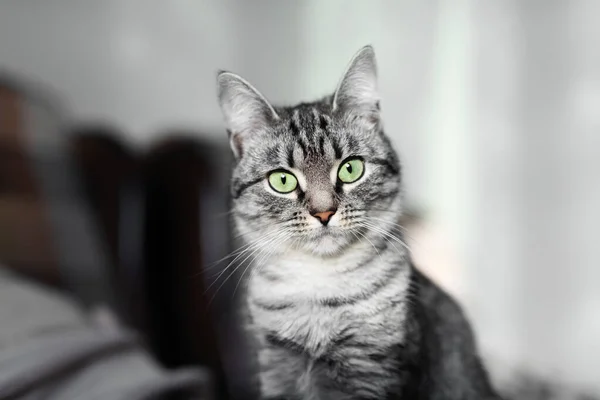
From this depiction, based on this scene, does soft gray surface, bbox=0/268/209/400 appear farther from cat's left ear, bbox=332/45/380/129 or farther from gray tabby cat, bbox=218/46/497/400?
cat's left ear, bbox=332/45/380/129

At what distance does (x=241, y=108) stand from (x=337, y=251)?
13 cm

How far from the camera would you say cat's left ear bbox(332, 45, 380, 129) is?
0.45m

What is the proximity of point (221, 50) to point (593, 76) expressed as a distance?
0.44m

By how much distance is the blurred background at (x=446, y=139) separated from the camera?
1.86 ft

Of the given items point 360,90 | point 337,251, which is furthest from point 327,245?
point 360,90

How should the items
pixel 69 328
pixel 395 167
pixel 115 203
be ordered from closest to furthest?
pixel 395 167 < pixel 69 328 < pixel 115 203

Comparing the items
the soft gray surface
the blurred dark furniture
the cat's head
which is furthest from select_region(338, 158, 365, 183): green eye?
the soft gray surface

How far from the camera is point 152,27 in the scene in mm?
929

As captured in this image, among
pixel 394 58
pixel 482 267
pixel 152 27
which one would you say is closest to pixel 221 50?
pixel 152 27

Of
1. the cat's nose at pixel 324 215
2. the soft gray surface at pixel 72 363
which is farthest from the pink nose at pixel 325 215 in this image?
the soft gray surface at pixel 72 363

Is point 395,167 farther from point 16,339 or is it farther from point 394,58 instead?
point 16,339

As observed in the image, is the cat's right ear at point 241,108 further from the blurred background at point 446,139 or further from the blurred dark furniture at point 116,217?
the blurred dark furniture at point 116,217

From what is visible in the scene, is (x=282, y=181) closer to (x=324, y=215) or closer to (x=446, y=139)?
(x=324, y=215)

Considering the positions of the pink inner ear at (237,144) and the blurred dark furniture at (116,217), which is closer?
the pink inner ear at (237,144)
